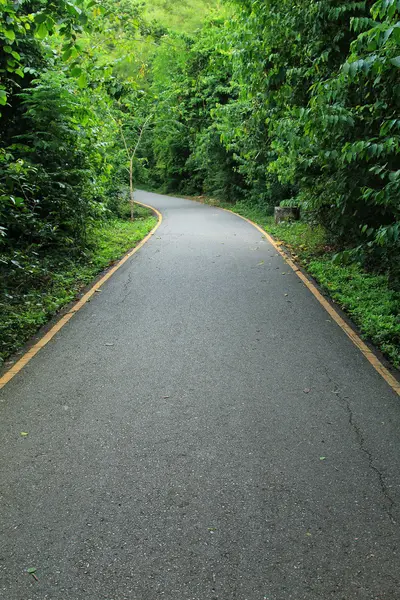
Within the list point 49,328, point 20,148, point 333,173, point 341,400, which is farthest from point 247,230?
point 341,400

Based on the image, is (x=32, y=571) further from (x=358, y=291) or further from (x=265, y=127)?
(x=265, y=127)

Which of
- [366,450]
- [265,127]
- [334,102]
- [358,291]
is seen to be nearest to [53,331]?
[366,450]

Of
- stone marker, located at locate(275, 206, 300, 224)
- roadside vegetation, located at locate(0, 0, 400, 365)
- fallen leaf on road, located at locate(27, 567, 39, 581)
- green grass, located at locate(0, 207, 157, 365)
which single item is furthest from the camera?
stone marker, located at locate(275, 206, 300, 224)

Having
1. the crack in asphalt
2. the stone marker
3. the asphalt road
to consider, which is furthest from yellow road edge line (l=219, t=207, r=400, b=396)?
the stone marker

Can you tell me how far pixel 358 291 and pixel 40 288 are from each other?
535 centimetres

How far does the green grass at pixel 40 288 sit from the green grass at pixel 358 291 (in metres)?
4.44

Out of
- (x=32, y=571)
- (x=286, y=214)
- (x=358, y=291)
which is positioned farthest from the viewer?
(x=286, y=214)

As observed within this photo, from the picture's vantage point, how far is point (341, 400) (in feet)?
15.2

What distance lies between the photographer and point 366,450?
381 centimetres

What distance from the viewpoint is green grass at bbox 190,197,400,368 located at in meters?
6.14

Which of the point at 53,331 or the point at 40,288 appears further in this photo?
the point at 40,288

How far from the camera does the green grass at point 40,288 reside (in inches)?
253

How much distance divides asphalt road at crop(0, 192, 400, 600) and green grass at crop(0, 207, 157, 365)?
55cm

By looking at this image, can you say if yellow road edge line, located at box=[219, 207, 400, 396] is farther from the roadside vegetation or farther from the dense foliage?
the dense foliage
